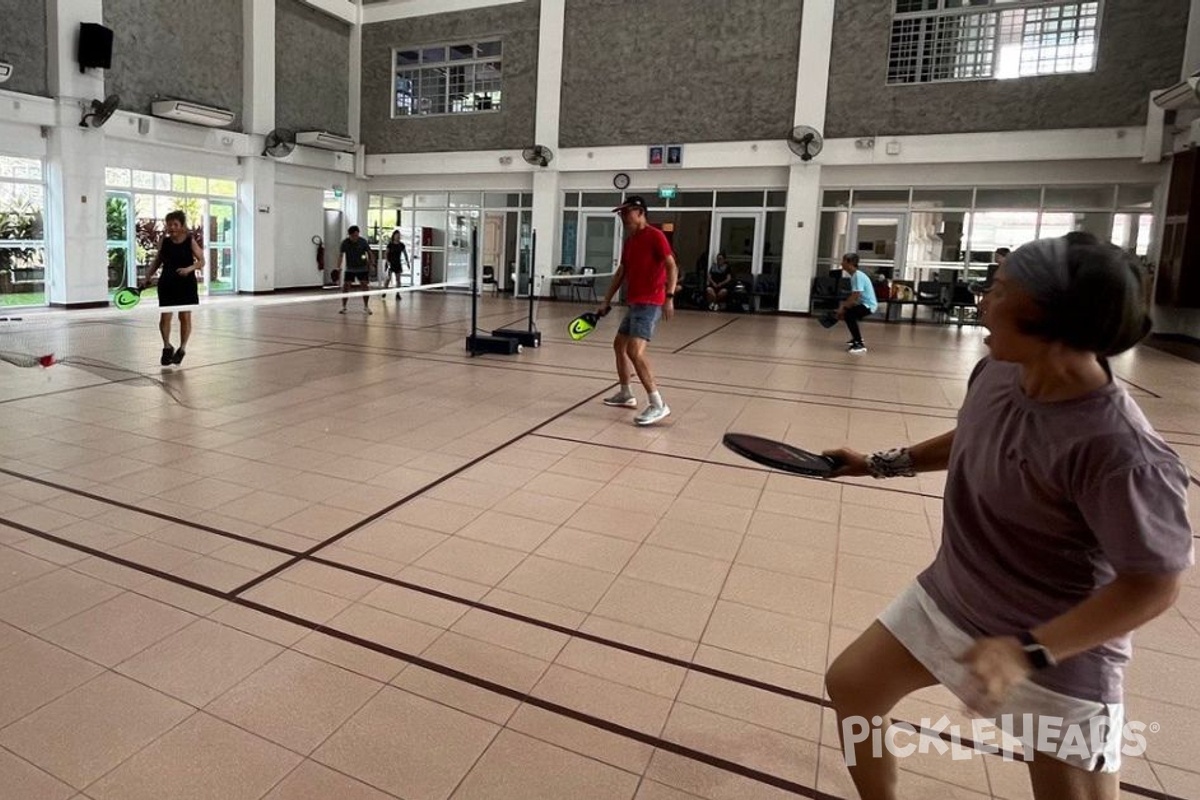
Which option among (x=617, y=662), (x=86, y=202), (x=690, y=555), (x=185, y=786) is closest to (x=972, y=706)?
(x=617, y=662)

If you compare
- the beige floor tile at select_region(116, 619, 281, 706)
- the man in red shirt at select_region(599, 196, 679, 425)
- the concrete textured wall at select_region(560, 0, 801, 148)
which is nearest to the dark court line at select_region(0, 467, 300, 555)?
the beige floor tile at select_region(116, 619, 281, 706)

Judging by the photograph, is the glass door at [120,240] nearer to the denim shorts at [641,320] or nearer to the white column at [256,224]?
the white column at [256,224]

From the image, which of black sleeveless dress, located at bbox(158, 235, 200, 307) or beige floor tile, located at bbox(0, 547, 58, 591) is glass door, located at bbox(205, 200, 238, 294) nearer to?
black sleeveless dress, located at bbox(158, 235, 200, 307)

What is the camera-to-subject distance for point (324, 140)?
2012 cm

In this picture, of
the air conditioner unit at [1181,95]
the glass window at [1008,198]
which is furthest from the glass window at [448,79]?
the air conditioner unit at [1181,95]

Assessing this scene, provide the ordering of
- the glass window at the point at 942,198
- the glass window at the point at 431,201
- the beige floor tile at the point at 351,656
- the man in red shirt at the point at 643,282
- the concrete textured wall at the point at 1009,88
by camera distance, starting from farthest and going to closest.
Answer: the glass window at the point at 431,201 → the glass window at the point at 942,198 → the concrete textured wall at the point at 1009,88 → the man in red shirt at the point at 643,282 → the beige floor tile at the point at 351,656

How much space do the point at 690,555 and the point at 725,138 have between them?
16274 mm

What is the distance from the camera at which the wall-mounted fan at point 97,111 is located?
46.8 ft

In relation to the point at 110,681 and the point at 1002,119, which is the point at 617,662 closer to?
the point at 110,681

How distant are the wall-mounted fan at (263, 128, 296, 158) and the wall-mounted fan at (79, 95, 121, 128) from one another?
4567mm

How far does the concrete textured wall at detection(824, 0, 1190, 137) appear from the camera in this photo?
49.0 feet

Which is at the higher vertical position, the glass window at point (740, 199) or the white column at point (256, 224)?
the glass window at point (740, 199)

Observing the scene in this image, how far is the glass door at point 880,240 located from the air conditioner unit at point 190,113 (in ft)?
47.9

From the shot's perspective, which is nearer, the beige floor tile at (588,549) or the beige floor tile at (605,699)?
the beige floor tile at (605,699)
